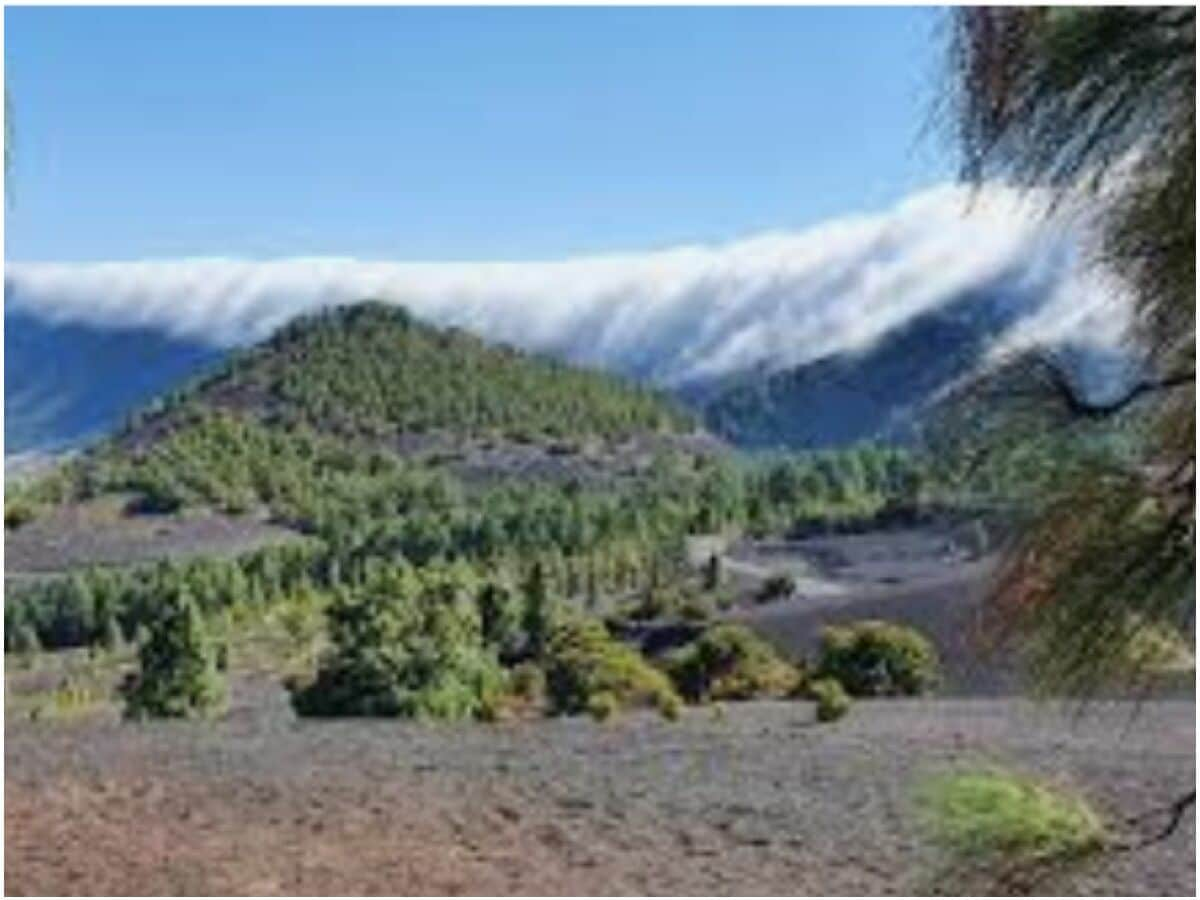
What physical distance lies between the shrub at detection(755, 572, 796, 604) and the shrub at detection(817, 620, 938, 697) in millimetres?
35972

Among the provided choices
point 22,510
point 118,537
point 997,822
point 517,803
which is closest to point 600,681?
point 517,803

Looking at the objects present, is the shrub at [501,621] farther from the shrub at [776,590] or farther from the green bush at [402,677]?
the green bush at [402,677]

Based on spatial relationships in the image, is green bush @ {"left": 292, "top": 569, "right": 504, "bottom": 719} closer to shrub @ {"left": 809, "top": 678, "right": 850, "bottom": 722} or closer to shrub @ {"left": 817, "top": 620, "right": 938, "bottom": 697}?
shrub @ {"left": 809, "top": 678, "right": 850, "bottom": 722}

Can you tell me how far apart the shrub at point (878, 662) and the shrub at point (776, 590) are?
3597cm

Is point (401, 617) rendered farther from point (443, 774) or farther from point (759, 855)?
point (759, 855)

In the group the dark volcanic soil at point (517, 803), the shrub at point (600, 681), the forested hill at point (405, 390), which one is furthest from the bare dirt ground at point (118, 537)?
the dark volcanic soil at point (517, 803)

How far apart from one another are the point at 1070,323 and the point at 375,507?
129 meters

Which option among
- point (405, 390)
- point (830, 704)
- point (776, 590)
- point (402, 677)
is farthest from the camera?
point (405, 390)

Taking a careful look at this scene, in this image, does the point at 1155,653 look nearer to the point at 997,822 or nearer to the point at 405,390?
the point at 997,822

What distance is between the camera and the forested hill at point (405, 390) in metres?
167

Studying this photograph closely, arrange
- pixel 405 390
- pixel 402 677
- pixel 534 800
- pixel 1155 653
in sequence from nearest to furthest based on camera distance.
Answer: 1. pixel 1155 653
2. pixel 534 800
3. pixel 402 677
4. pixel 405 390

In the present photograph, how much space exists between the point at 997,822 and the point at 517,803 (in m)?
12.5

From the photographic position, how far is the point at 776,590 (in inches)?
2685

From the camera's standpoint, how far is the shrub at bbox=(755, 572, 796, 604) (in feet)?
221
